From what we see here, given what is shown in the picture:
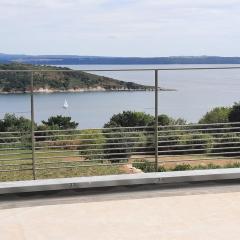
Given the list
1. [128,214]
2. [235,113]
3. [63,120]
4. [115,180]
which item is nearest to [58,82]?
[115,180]

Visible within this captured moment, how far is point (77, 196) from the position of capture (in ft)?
16.0

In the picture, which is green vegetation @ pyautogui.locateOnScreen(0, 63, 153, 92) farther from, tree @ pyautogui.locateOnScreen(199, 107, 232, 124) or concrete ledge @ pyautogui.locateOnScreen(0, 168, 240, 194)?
tree @ pyautogui.locateOnScreen(199, 107, 232, 124)

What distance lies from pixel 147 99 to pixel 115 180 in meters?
1.85

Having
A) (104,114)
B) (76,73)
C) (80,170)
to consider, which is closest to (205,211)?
(76,73)

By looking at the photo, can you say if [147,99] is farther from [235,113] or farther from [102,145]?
[235,113]

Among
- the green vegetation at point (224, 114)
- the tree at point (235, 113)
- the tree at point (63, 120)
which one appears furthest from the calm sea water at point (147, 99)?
the tree at point (235, 113)

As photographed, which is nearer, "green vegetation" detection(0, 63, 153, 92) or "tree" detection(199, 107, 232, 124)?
"green vegetation" detection(0, 63, 153, 92)

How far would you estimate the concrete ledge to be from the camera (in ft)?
15.6

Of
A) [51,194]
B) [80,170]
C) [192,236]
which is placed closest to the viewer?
[192,236]

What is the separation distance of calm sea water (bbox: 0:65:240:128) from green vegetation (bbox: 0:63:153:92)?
10cm

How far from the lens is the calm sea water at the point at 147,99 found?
6066mm

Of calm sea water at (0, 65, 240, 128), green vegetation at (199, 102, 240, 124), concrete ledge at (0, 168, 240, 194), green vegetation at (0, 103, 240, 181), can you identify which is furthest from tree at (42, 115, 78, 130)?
concrete ledge at (0, 168, 240, 194)

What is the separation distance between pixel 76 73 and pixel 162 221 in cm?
241

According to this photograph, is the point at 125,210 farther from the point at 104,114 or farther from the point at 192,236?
the point at 104,114
